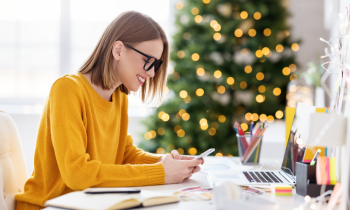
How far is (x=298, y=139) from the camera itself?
3.51 feet

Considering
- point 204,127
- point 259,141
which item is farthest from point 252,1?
point 259,141

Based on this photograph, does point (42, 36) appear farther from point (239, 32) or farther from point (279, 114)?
point (279, 114)

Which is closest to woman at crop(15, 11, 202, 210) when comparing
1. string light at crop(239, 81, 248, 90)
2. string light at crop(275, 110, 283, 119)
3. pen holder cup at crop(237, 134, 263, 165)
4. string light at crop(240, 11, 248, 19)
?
pen holder cup at crop(237, 134, 263, 165)

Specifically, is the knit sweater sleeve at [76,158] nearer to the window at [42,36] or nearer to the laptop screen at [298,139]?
the laptop screen at [298,139]

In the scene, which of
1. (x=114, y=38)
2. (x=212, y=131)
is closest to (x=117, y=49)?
(x=114, y=38)

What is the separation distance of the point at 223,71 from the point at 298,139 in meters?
1.45

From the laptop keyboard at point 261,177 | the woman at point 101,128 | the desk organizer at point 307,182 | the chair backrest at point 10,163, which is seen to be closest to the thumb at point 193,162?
the woman at point 101,128

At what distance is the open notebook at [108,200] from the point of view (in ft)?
2.21

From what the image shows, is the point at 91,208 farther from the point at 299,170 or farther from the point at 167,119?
the point at 167,119

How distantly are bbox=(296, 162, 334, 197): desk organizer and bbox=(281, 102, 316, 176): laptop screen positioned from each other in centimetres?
23

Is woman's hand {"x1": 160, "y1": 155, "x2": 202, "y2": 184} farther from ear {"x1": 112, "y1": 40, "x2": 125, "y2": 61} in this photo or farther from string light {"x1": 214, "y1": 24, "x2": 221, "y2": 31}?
string light {"x1": 214, "y1": 24, "x2": 221, "y2": 31}

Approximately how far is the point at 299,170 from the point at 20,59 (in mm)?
3181

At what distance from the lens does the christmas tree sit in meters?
2.45

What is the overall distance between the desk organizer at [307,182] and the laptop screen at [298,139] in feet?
0.77
